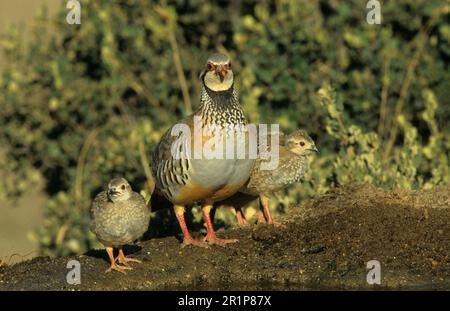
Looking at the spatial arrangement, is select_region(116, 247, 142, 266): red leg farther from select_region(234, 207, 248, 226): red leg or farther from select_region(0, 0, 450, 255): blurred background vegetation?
select_region(0, 0, 450, 255): blurred background vegetation

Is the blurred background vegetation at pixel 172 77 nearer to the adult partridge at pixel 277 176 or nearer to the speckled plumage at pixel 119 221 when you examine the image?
the adult partridge at pixel 277 176

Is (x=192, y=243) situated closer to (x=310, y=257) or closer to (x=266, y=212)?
(x=266, y=212)

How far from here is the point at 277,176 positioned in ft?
33.8

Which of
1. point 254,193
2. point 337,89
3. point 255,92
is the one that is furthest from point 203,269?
point 337,89

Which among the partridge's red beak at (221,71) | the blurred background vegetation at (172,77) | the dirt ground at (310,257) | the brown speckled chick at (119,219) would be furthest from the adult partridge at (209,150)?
the blurred background vegetation at (172,77)

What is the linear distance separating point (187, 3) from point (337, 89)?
2.59 m

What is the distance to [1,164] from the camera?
50.5 ft

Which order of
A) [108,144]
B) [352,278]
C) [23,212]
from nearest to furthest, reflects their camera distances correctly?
[352,278] → [108,144] → [23,212]

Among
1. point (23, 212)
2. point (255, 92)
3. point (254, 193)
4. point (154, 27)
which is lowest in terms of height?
point (23, 212)

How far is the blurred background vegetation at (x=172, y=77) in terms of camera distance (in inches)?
565

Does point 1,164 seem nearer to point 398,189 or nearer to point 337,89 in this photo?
point 337,89

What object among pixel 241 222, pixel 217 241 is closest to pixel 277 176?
A: pixel 241 222

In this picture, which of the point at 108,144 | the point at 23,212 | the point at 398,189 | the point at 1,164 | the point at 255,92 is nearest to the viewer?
the point at 398,189

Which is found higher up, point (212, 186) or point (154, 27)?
point (154, 27)
